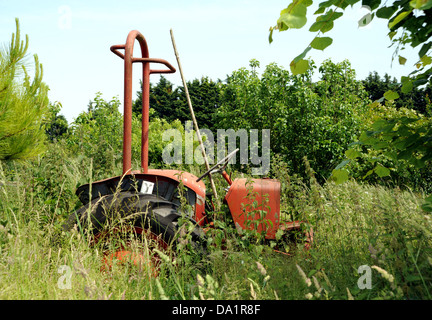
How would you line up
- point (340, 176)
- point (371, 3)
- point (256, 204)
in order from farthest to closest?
1. point (256, 204)
2. point (340, 176)
3. point (371, 3)

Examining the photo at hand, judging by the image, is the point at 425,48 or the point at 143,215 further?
the point at 143,215

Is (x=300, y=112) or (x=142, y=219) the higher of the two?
(x=300, y=112)

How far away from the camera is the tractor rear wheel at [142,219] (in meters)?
2.74

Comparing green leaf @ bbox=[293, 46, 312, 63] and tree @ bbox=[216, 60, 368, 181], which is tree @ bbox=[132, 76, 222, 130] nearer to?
tree @ bbox=[216, 60, 368, 181]

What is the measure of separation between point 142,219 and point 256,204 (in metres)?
0.87

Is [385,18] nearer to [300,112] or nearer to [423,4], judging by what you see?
[423,4]

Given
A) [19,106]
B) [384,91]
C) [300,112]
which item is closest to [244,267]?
[19,106]

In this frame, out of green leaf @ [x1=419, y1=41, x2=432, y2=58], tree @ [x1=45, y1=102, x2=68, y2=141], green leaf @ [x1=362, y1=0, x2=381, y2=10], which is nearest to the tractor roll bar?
green leaf @ [x1=362, y1=0, x2=381, y2=10]

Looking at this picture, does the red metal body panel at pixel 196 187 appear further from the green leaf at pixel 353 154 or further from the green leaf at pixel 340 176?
the green leaf at pixel 353 154

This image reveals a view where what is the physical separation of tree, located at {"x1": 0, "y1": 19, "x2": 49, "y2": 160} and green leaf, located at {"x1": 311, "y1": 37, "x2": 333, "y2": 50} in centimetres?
517

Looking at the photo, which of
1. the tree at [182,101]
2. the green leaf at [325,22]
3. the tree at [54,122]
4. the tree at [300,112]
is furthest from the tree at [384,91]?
the green leaf at [325,22]

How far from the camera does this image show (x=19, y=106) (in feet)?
20.2

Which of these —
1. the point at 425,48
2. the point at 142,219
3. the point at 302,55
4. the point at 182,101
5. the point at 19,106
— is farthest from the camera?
the point at 182,101
